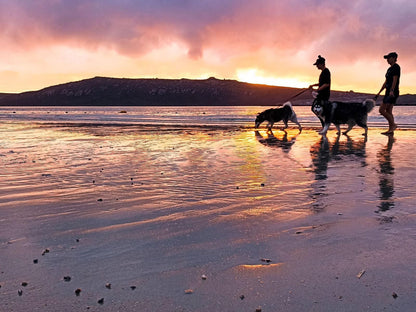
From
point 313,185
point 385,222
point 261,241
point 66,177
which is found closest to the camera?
point 261,241

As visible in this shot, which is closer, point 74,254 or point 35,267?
point 35,267

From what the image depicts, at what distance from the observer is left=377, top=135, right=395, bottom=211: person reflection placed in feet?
14.5

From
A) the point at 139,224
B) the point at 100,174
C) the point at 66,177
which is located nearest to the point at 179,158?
the point at 100,174

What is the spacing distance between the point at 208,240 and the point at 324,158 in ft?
18.8

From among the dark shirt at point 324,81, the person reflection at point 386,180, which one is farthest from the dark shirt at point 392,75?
the person reflection at point 386,180

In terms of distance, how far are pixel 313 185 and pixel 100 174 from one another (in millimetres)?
3525

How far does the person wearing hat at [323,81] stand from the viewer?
528 inches

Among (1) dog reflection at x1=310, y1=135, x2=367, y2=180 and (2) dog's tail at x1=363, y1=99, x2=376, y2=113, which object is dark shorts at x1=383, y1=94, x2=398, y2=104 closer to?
(2) dog's tail at x1=363, y1=99, x2=376, y2=113

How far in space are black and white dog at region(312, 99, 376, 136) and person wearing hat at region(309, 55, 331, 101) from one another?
0.82ft

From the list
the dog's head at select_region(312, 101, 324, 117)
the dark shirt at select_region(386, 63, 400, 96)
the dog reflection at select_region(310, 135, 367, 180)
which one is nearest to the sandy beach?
the dog reflection at select_region(310, 135, 367, 180)

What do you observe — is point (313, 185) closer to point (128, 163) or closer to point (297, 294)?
point (297, 294)

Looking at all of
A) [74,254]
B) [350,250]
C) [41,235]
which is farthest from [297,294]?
[41,235]

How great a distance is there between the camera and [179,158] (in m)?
8.43

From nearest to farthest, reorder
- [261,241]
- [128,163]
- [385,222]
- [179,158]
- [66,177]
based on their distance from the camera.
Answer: [261,241] → [385,222] → [66,177] → [128,163] → [179,158]
